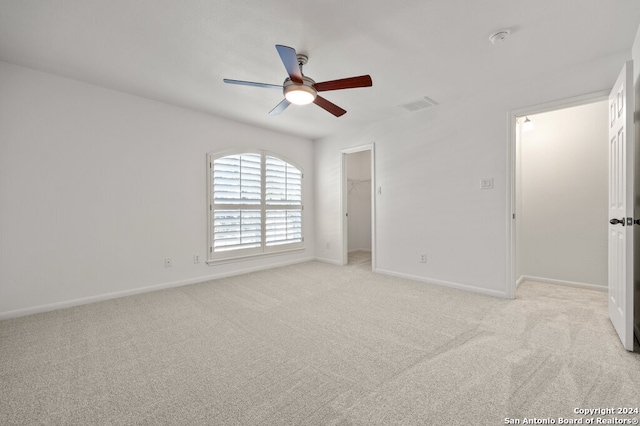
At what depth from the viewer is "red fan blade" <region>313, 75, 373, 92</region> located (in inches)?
87.4

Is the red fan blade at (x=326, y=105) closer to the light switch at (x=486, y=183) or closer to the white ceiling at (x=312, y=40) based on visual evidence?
the white ceiling at (x=312, y=40)

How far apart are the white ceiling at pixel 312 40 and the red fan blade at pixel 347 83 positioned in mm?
361

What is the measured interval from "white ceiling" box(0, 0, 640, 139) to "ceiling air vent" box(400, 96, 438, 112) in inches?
11.0

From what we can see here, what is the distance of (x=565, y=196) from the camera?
3.75m

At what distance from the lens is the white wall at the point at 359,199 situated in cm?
708

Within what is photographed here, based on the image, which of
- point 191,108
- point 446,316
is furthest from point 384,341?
point 191,108

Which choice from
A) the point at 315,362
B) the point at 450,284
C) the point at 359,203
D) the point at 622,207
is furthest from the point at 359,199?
the point at 315,362

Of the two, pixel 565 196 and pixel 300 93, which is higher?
pixel 300 93

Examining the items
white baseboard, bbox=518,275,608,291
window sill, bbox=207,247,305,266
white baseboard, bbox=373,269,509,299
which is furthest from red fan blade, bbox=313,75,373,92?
white baseboard, bbox=518,275,608,291

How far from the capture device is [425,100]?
12.0 ft

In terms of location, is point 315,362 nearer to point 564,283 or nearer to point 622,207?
point 622,207

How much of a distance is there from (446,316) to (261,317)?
1776 mm

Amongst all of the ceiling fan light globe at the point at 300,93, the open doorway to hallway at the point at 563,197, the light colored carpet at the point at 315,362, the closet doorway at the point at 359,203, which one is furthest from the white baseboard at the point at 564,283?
the ceiling fan light globe at the point at 300,93

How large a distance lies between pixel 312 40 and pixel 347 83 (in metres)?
0.48
